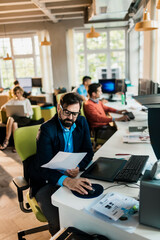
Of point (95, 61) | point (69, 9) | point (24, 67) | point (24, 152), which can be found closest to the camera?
point (24, 152)

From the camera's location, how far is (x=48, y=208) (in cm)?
155

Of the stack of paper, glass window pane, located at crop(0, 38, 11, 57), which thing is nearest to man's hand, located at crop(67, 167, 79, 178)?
the stack of paper

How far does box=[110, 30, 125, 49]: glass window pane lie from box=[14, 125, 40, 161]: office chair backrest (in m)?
7.37

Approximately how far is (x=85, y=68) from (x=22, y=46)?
9.41ft

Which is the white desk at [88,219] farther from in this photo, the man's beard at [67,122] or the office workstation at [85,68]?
the man's beard at [67,122]

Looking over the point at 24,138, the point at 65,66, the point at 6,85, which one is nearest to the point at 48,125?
the point at 24,138

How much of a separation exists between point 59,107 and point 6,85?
872 cm

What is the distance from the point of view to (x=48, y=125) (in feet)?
5.50

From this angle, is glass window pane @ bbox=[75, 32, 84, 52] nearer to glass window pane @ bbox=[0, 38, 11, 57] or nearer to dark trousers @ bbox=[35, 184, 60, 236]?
glass window pane @ bbox=[0, 38, 11, 57]

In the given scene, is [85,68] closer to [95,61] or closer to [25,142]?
[95,61]

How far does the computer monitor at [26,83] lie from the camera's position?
24.8 ft

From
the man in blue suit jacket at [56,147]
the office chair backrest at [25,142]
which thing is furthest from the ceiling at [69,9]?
the office chair backrest at [25,142]

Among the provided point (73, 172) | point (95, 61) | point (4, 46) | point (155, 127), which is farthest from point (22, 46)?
point (155, 127)

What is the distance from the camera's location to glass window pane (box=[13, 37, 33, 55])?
30.1 feet
